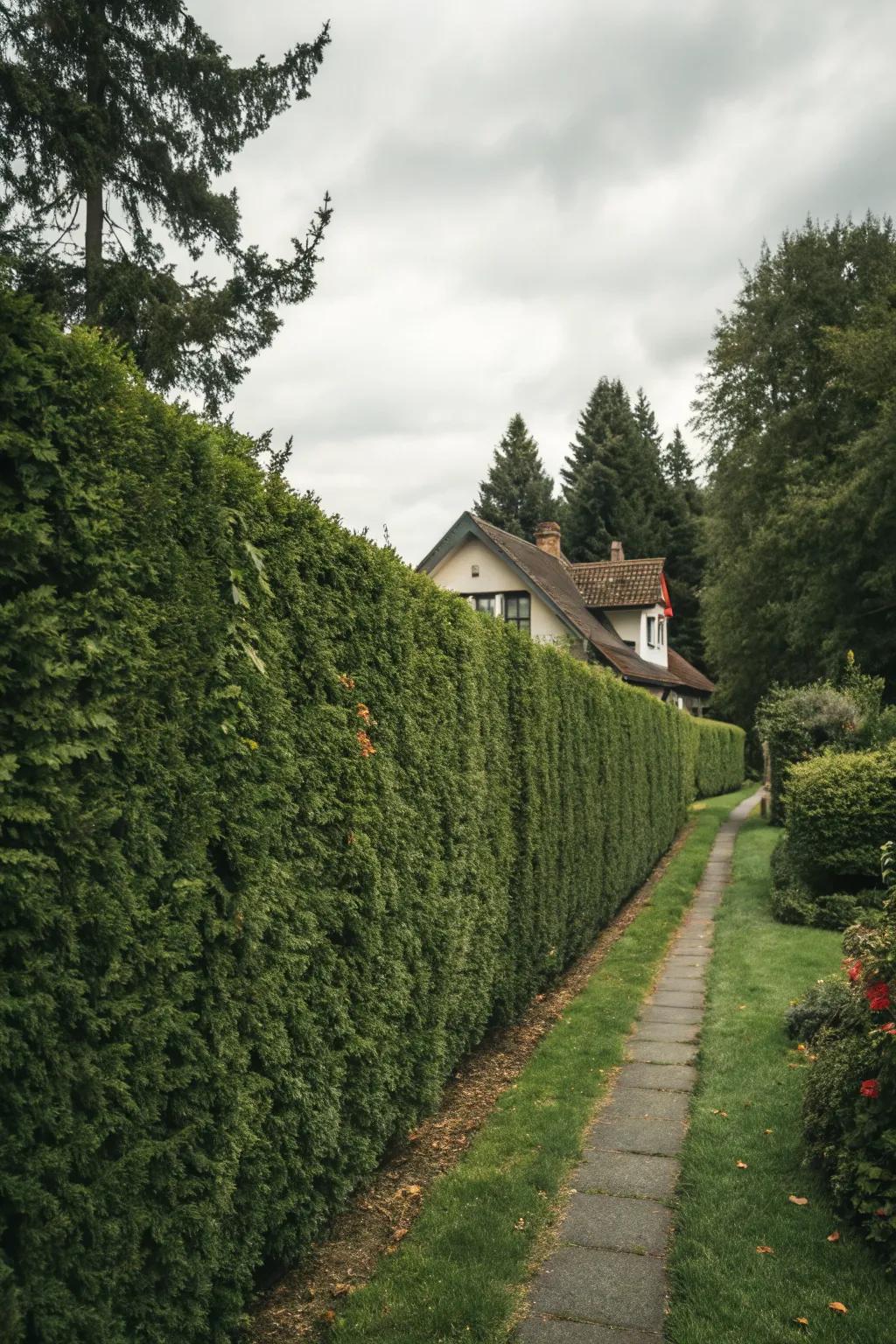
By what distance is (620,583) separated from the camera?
34156 millimetres

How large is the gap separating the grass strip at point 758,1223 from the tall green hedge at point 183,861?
5.22 ft

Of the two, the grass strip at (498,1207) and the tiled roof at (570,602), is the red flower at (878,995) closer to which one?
the grass strip at (498,1207)

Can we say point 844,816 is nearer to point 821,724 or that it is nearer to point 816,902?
point 816,902

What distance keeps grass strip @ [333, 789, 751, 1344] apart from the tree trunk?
953 centimetres

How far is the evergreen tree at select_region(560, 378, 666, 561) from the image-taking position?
51844 millimetres

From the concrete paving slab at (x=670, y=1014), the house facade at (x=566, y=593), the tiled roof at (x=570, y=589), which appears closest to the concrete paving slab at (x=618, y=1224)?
the concrete paving slab at (x=670, y=1014)

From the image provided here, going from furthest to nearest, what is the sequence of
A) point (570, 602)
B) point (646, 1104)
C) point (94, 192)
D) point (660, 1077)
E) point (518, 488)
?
point (518, 488) → point (570, 602) → point (94, 192) → point (660, 1077) → point (646, 1104)

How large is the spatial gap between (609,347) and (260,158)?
4498cm

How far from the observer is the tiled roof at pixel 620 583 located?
109 ft

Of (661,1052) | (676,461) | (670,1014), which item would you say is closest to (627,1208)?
(661,1052)

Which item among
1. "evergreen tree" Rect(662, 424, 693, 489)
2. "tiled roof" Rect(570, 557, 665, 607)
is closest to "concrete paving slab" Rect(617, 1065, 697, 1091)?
"tiled roof" Rect(570, 557, 665, 607)

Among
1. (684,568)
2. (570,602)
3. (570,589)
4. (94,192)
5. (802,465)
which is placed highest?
(684,568)

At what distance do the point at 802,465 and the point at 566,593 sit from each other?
880 cm

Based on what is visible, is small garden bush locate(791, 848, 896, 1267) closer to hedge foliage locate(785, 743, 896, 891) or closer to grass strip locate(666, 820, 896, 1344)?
grass strip locate(666, 820, 896, 1344)
